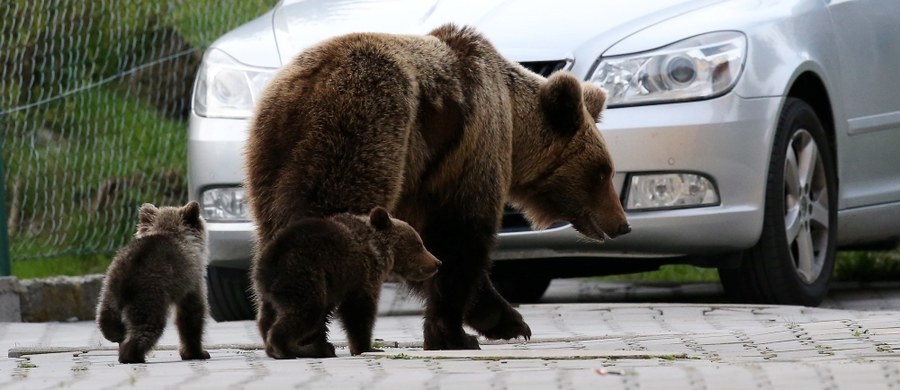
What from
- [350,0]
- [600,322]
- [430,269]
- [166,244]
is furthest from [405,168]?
[350,0]

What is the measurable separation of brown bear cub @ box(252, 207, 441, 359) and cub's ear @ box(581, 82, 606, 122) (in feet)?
4.59

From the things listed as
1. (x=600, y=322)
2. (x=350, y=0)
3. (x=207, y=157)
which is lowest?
(x=600, y=322)

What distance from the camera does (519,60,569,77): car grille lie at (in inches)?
344

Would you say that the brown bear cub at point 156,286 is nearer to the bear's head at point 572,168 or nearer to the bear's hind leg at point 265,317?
the bear's hind leg at point 265,317

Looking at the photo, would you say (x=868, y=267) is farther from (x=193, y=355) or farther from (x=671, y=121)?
(x=193, y=355)

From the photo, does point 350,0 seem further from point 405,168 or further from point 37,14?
point 405,168

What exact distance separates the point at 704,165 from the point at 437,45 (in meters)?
2.30

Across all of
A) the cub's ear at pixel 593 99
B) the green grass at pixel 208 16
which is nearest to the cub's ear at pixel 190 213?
the cub's ear at pixel 593 99

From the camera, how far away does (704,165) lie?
862 cm

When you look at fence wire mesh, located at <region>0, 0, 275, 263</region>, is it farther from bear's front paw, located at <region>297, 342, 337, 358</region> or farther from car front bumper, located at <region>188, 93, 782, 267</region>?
bear's front paw, located at <region>297, 342, 337, 358</region>

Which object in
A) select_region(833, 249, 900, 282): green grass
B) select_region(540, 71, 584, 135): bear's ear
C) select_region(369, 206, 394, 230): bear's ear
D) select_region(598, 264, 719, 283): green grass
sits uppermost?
select_region(540, 71, 584, 135): bear's ear

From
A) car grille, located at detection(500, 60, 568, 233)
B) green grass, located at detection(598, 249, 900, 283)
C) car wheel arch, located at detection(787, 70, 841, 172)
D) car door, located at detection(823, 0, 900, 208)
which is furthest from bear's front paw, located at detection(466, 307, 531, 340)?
green grass, located at detection(598, 249, 900, 283)

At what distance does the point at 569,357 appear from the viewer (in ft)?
19.8

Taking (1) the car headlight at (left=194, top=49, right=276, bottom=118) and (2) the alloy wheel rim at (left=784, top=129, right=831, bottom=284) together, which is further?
(2) the alloy wheel rim at (left=784, top=129, right=831, bottom=284)
